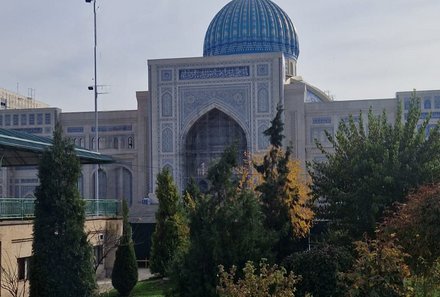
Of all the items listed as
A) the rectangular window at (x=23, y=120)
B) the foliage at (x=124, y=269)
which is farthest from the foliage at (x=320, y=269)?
the rectangular window at (x=23, y=120)

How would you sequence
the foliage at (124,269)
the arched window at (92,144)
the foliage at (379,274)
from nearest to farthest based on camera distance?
the foliage at (379,274) < the foliage at (124,269) < the arched window at (92,144)

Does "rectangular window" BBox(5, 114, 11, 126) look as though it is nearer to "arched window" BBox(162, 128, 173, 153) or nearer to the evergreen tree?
"arched window" BBox(162, 128, 173, 153)

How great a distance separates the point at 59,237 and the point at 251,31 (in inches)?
1083

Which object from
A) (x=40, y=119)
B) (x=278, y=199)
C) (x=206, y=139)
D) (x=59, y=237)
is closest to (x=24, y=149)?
(x=59, y=237)

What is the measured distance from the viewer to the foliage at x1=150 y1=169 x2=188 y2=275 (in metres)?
18.7

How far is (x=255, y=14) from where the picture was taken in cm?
3762

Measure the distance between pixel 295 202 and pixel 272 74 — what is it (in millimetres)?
18322

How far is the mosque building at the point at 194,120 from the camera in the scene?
3150 centimetres

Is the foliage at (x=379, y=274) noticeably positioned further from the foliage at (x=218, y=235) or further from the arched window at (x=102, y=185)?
the arched window at (x=102, y=185)

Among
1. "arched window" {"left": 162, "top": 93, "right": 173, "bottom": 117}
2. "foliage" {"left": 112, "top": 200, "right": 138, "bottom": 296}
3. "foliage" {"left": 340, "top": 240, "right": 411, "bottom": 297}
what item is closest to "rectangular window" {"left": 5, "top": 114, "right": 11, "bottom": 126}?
"arched window" {"left": 162, "top": 93, "right": 173, "bottom": 117}

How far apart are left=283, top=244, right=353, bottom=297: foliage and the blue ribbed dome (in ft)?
89.0

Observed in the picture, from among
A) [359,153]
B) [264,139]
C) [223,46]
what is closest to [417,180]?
[359,153]

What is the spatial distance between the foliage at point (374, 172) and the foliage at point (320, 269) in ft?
9.64

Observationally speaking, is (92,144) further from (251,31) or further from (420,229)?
(420,229)
